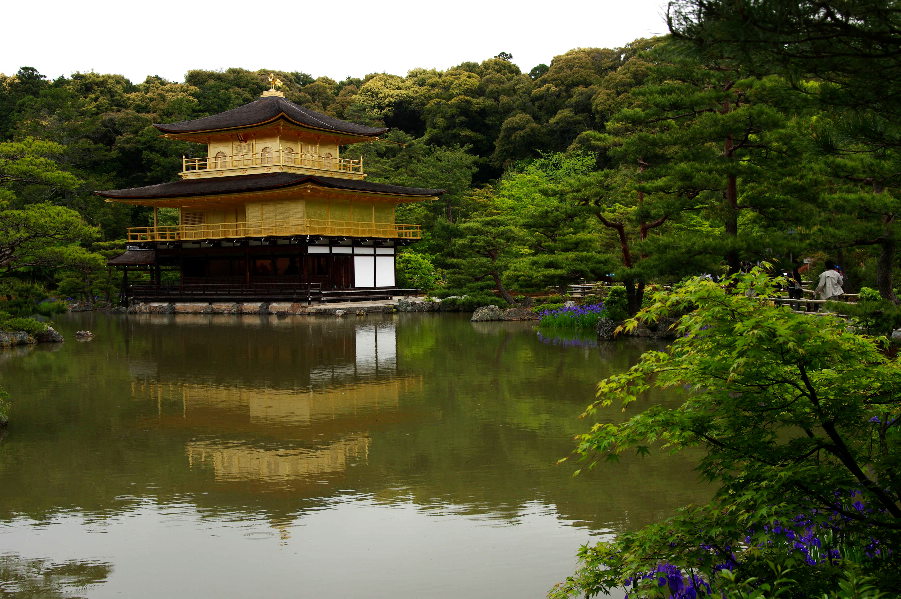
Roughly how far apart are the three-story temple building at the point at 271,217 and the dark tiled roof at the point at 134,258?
0.05 meters

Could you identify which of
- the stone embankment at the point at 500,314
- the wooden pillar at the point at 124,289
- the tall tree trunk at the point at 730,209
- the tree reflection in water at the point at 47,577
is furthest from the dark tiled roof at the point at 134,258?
the tree reflection in water at the point at 47,577

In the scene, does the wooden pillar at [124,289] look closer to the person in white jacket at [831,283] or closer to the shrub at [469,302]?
the shrub at [469,302]

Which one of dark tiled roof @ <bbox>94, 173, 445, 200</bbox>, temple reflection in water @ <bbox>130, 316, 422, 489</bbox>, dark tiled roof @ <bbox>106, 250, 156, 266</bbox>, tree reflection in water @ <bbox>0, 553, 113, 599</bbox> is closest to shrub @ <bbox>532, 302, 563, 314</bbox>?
temple reflection in water @ <bbox>130, 316, 422, 489</bbox>

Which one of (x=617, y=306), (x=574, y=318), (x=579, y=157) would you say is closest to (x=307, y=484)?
(x=617, y=306)

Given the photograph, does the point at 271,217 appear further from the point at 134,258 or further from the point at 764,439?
the point at 764,439

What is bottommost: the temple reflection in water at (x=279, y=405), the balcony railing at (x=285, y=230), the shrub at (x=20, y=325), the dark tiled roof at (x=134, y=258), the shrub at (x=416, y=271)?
the temple reflection in water at (x=279, y=405)

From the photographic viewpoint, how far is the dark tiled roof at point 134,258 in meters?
35.8

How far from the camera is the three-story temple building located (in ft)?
109

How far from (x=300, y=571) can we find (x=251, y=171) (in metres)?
33.3

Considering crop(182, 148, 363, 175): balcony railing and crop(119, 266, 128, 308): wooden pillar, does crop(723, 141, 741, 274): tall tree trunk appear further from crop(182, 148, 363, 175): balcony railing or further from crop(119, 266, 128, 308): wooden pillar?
crop(119, 266, 128, 308): wooden pillar

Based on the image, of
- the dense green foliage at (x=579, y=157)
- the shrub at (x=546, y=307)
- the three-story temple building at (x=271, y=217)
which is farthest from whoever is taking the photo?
the three-story temple building at (x=271, y=217)

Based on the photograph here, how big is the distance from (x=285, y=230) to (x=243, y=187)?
284 cm

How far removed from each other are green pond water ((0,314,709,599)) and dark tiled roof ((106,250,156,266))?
22.2 meters

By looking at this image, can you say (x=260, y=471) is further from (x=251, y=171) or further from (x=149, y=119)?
(x=149, y=119)
